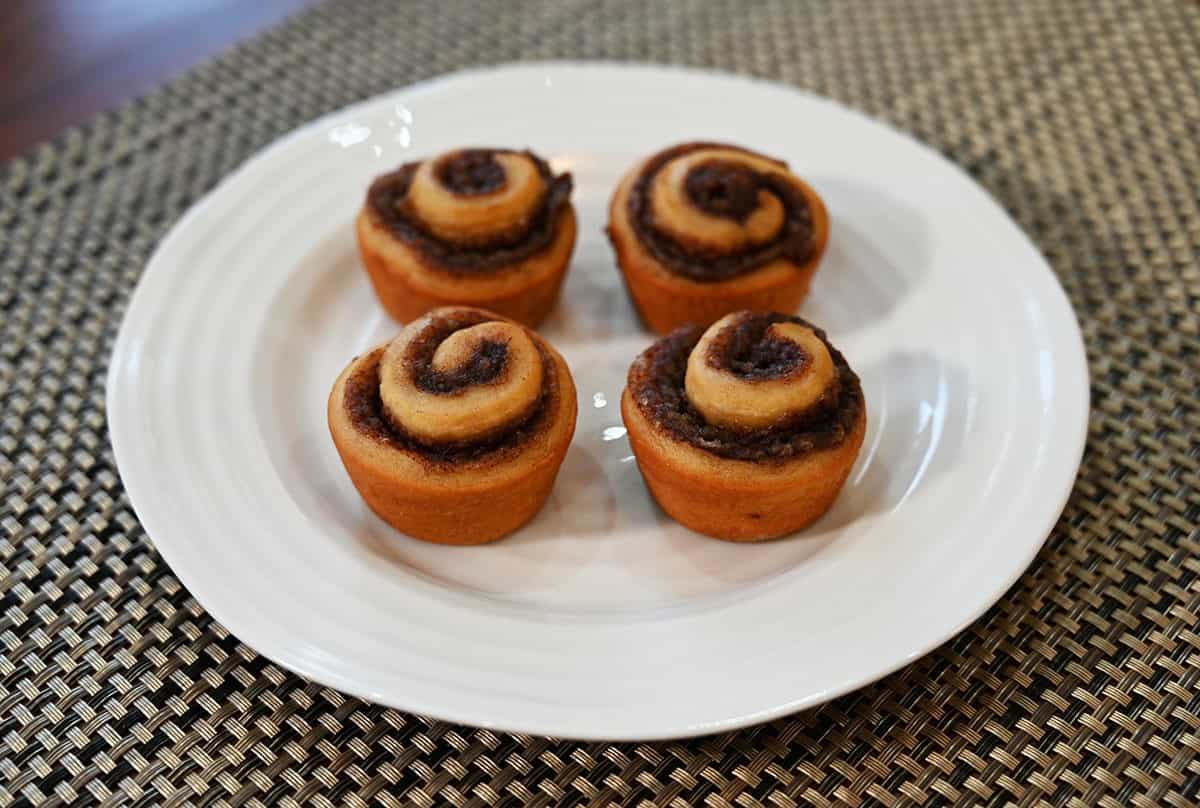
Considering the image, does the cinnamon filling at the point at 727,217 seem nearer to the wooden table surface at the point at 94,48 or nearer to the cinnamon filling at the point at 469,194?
the cinnamon filling at the point at 469,194

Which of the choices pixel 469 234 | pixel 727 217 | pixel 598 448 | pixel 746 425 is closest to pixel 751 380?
pixel 746 425

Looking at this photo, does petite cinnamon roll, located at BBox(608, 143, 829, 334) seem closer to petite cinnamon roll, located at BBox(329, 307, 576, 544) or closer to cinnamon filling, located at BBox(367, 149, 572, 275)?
cinnamon filling, located at BBox(367, 149, 572, 275)

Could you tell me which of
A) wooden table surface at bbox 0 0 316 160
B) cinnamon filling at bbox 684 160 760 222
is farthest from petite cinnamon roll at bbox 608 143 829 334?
wooden table surface at bbox 0 0 316 160

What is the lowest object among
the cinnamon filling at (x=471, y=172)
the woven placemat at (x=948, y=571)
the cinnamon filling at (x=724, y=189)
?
the woven placemat at (x=948, y=571)

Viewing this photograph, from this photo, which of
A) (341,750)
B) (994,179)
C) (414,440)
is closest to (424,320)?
(414,440)

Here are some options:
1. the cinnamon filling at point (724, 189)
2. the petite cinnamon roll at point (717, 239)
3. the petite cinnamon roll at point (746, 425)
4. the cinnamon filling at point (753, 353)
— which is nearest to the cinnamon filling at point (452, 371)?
the petite cinnamon roll at point (746, 425)

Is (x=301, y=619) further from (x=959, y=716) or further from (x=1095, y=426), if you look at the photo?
(x=1095, y=426)

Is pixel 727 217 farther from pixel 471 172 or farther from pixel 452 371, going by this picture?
pixel 452 371
